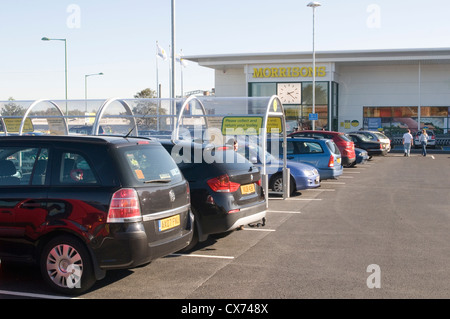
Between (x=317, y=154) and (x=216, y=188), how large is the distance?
939 centimetres

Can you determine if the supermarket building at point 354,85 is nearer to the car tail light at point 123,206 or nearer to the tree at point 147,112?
the tree at point 147,112

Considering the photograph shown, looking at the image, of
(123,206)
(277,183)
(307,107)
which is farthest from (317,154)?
(307,107)

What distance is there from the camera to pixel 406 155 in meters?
34.5

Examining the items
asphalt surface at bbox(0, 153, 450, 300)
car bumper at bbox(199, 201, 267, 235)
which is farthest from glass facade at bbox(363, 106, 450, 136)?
car bumper at bbox(199, 201, 267, 235)

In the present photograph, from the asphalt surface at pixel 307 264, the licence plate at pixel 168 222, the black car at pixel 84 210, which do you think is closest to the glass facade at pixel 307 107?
the asphalt surface at pixel 307 264

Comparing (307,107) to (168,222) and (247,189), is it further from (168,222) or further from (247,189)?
(168,222)

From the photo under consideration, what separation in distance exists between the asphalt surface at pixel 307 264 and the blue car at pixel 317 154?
176 inches

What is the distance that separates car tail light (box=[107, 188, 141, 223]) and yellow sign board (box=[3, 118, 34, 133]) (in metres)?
11.1

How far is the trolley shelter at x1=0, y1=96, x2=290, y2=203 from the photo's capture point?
43.1 feet

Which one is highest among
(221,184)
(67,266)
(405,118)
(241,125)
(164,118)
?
(405,118)

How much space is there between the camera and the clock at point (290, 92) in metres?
47.6

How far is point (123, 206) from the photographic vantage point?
5.88 meters
